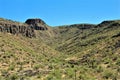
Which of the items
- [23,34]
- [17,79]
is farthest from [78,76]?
[23,34]

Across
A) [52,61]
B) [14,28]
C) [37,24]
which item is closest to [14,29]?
[14,28]

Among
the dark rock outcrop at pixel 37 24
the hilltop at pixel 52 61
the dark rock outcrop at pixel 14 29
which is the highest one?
the dark rock outcrop at pixel 37 24

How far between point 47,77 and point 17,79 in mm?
3169

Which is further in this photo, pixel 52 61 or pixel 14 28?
pixel 14 28

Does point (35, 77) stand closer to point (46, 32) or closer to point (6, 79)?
point (6, 79)

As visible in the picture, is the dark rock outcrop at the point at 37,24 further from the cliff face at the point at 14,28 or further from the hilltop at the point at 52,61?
the hilltop at the point at 52,61

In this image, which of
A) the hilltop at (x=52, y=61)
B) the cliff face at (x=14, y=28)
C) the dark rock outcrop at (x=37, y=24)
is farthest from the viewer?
the dark rock outcrop at (x=37, y=24)

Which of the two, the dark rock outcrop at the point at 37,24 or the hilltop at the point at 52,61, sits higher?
the dark rock outcrop at the point at 37,24

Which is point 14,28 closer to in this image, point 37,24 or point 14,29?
point 14,29

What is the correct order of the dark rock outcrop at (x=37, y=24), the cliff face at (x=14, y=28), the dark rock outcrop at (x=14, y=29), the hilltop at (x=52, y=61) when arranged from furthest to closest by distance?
1. the dark rock outcrop at (x=37, y=24)
2. the cliff face at (x=14, y=28)
3. the dark rock outcrop at (x=14, y=29)
4. the hilltop at (x=52, y=61)

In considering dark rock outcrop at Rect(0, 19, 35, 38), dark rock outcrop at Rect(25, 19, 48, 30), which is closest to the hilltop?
dark rock outcrop at Rect(0, 19, 35, 38)

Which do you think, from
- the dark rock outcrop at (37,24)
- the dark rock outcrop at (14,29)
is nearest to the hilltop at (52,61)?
the dark rock outcrop at (14,29)

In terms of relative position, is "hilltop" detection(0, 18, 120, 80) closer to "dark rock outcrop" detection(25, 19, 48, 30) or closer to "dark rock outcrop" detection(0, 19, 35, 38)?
"dark rock outcrop" detection(0, 19, 35, 38)

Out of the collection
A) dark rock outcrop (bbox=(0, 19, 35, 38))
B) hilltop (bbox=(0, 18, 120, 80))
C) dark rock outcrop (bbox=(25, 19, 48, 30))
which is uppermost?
dark rock outcrop (bbox=(25, 19, 48, 30))
